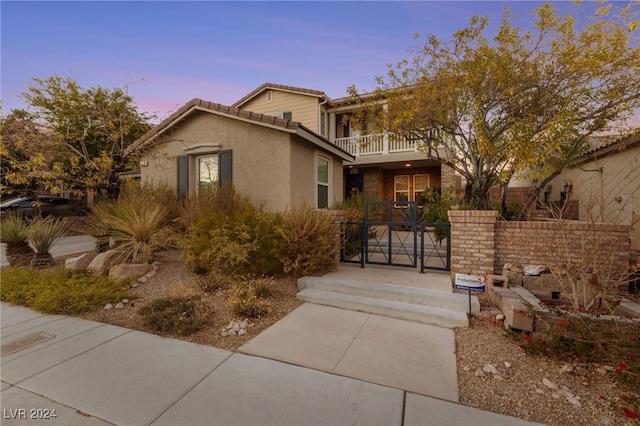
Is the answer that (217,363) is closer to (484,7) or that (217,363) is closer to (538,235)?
(538,235)

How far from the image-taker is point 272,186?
26.3ft

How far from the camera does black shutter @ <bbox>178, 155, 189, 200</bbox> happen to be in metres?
9.11

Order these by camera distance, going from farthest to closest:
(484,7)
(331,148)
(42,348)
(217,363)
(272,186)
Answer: (331,148) → (272,186) → (484,7) → (42,348) → (217,363)

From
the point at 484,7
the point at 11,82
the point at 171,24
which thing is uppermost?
the point at 171,24

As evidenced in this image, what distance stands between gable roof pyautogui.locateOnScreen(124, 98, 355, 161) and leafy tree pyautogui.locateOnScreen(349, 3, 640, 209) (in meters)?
2.85

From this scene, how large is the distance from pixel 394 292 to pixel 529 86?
177 inches

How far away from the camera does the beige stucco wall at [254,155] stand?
7.89 meters

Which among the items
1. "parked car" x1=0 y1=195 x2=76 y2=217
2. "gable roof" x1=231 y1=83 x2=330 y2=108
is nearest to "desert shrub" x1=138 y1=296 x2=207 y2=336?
"gable roof" x1=231 y1=83 x2=330 y2=108

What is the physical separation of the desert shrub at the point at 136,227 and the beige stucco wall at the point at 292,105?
8.60 metres

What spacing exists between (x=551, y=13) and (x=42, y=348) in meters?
9.16

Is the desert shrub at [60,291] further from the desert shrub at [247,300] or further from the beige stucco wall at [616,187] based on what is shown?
the beige stucco wall at [616,187]

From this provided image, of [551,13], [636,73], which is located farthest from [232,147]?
[636,73]

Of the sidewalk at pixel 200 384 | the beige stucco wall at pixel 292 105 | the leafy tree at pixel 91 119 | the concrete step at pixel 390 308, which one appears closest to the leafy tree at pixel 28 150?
the leafy tree at pixel 91 119

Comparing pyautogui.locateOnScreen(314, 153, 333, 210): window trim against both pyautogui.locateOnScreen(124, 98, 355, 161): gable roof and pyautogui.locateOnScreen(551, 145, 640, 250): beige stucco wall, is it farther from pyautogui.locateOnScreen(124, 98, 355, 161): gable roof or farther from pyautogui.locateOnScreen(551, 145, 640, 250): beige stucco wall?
pyautogui.locateOnScreen(551, 145, 640, 250): beige stucco wall
